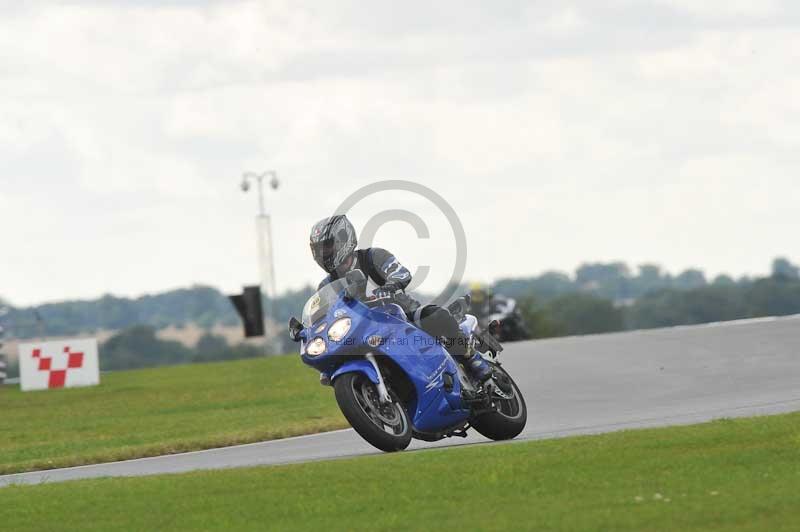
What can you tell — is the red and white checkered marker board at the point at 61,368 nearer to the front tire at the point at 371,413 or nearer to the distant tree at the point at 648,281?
the front tire at the point at 371,413

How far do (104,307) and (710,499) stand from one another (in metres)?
42.3

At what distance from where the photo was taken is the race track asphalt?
15.8 metres

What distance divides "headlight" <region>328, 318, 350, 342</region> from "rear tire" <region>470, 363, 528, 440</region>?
5.99 feet

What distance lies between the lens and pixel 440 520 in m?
9.69

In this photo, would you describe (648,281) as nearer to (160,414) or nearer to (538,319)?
(538,319)

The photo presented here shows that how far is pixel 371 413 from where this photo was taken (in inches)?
525

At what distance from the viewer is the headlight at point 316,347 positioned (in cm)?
1341

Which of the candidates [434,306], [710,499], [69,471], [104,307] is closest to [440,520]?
[710,499]

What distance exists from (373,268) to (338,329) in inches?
29.4

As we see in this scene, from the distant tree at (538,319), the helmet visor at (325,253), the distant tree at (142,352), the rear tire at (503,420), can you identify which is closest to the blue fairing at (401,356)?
the helmet visor at (325,253)

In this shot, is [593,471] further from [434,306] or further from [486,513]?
[434,306]

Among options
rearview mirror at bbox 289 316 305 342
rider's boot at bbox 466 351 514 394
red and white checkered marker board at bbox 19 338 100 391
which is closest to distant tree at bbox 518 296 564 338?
red and white checkered marker board at bbox 19 338 100 391

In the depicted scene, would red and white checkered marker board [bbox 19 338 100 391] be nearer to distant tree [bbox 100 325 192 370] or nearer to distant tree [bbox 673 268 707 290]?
distant tree [bbox 100 325 192 370]

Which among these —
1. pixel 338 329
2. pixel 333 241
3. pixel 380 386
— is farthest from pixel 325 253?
pixel 380 386
